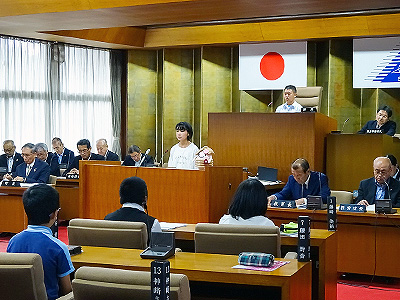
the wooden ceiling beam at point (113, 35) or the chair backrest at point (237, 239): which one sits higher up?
the wooden ceiling beam at point (113, 35)

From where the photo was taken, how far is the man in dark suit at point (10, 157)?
10.9 m

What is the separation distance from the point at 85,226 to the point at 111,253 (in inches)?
18.5

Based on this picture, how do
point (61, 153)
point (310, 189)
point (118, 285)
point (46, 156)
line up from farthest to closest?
point (61, 153), point (46, 156), point (310, 189), point (118, 285)

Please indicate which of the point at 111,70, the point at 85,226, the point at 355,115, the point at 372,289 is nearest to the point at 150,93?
the point at 111,70

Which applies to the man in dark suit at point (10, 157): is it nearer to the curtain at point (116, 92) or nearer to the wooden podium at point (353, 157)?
the curtain at point (116, 92)

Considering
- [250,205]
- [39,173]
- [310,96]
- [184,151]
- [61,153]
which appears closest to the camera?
[250,205]

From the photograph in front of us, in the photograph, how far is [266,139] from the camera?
310 inches

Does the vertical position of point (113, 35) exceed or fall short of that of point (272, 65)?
it exceeds it

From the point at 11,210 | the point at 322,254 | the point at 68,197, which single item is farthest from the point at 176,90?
the point at 322,254

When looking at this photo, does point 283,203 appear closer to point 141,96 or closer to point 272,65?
point 272,65

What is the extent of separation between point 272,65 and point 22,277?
937 centimetres

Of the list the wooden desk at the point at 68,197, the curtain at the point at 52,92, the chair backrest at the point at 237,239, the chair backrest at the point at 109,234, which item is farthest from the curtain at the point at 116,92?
the chair backrest at the point at 237,239

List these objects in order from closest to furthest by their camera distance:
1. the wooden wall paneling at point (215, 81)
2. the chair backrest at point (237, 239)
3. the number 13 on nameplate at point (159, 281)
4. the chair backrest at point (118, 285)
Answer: the number 13 on nameplate at point (159, 281), the chair backrest at point (118, 285), the chair backrest at point (237, 239), the wooden wall paneling at point (215, 81)

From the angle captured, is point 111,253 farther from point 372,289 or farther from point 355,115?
point 355,115
